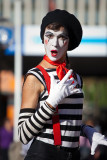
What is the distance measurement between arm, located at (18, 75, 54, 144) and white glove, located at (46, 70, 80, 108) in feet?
0.16

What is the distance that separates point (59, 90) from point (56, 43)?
0.41 m

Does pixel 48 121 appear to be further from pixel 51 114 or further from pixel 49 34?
pixel 49 34

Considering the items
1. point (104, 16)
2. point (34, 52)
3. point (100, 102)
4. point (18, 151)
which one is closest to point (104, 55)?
point (34, 52)

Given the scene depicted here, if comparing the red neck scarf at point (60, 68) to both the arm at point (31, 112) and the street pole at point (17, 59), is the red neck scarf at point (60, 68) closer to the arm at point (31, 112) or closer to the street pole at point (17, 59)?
the arm at point (31, 112)

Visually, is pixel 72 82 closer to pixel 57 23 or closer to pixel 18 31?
pixel 57 23

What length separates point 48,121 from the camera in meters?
2.55

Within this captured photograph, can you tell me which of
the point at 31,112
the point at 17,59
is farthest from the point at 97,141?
the point at 17,59

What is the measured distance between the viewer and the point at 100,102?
40.8 metres

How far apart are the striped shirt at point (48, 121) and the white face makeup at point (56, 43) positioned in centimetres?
19

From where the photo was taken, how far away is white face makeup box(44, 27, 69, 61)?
9.12 ft

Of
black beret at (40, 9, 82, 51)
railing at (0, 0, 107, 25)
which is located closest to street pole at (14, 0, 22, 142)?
black beret at (40, 9, 82, 51)

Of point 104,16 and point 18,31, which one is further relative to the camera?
point 104,16

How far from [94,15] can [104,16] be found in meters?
1.15

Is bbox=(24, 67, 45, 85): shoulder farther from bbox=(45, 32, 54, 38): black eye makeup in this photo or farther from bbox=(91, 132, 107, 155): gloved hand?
bbox=(91, 132, 107, 155): gloved hand
